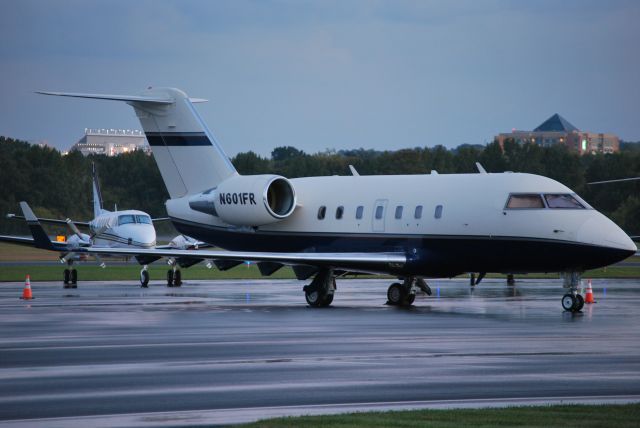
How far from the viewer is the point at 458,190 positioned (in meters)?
25.4

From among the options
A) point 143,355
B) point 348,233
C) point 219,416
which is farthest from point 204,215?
point 219,416

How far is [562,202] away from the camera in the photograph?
23875mm

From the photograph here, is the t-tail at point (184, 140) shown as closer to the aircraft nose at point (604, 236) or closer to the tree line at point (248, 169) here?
the aircraft nose at point (604, 236)

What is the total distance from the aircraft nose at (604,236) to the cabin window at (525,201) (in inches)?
48.0

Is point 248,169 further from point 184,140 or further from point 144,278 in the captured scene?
point 184,140

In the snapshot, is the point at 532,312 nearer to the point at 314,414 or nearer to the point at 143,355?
the point at 143,355

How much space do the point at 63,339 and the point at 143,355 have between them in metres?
2.78

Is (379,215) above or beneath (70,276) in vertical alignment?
above

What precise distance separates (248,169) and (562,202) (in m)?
73.5

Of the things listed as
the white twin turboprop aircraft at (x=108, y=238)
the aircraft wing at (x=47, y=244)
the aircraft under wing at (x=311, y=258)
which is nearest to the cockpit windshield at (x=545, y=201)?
the aircraft under wing at (x=311, y=258)

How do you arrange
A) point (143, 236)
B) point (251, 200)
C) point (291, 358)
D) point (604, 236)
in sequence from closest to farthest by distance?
point (291, 358) < point (604, 236) < point (251, 200) < point (143, 236)

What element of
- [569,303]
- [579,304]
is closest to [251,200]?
[569,303]

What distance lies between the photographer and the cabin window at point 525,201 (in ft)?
78.6

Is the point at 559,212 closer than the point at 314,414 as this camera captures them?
No
